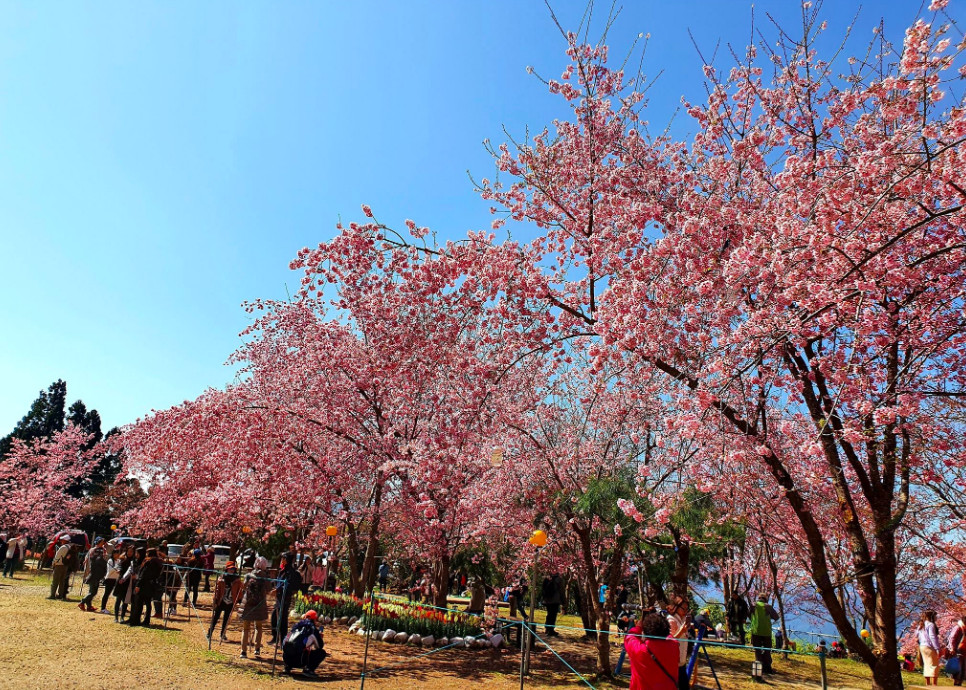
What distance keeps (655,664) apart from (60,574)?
16.4m

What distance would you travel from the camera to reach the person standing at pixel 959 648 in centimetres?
1073

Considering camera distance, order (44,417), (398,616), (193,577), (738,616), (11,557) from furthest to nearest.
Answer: (44,417) → (11,557) → (193,577) → (738,616) → (398,616)

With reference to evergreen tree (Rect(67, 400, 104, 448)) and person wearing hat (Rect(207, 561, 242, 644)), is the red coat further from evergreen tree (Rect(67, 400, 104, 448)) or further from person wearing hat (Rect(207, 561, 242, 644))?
evergreen tree (Rect(67, 400, 104, 448))

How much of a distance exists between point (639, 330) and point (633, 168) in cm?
279

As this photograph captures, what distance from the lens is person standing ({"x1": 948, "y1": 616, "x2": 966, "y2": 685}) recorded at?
10734mm

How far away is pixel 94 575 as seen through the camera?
13820mm

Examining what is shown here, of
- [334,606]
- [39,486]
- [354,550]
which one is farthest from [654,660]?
[39,486]

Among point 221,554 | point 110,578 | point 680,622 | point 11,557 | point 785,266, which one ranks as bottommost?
point 221,554

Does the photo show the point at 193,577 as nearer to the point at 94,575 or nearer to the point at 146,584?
the point at 94,575

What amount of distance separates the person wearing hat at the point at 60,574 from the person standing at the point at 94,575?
0.80m

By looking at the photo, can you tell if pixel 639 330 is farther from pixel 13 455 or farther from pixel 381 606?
pixel 13 455

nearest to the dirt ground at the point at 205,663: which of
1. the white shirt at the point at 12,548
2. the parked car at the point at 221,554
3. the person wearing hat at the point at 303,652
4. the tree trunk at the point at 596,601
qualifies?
the person wearing hat at the point at 303,652

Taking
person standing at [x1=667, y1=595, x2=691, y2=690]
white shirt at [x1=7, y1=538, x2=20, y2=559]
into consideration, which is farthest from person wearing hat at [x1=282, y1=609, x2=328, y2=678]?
white shirt at [x1=7, y1=538, x2=20, y2=559]

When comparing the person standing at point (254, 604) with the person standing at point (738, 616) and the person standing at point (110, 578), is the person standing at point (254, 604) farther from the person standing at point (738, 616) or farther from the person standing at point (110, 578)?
the person standing at point (738, 616)
